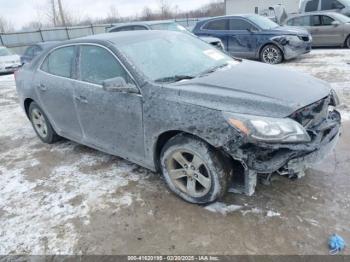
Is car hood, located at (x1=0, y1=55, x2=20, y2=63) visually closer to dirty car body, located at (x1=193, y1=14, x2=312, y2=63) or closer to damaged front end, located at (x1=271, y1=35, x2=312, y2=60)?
dirty car body, located at (x1=193, y1=14, x2=312, y2=63)

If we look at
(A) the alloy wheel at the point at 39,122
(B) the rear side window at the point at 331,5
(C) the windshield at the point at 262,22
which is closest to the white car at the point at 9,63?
(C) the windshield at the point at 262,22

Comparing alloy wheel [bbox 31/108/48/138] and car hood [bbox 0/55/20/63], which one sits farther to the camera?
car hood [bbox 0/55/20/63]

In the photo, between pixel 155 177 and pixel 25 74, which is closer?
pixel 155 177

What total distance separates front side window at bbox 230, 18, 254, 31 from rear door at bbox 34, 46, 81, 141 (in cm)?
772

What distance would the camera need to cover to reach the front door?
11.0ft

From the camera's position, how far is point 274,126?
255cm

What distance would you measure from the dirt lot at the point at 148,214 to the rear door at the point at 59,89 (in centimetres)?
58

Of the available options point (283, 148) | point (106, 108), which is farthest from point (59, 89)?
point (283, 148)

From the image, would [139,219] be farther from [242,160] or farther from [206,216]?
[242,160]

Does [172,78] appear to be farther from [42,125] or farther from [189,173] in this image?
[42,125]

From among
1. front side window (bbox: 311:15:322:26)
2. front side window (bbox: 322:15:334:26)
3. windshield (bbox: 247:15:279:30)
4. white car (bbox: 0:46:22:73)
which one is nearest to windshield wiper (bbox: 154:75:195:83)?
windshield (bbox: 247:15:279:30)

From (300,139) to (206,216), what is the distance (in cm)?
112

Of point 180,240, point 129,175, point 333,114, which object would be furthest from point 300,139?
point 129,175

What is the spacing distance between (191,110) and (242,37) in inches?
339
